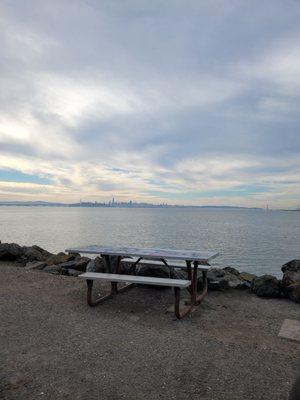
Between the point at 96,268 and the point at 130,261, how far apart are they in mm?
1229

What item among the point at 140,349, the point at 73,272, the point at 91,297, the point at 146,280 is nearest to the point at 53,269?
the point at 73,272

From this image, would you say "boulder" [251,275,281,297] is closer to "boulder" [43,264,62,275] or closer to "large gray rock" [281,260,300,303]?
"large gray rock" [281,260,300,303]

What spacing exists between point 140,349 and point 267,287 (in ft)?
14.5

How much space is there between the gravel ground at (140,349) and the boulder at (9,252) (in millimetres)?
5586

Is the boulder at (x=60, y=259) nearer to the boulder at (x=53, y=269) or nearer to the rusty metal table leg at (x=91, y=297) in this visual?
the boulder at (x=53, y=269)

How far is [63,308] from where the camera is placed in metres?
7.12

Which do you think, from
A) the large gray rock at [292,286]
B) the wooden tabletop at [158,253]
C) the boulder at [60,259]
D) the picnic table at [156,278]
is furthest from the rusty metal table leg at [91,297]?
the boulder at [60,259]

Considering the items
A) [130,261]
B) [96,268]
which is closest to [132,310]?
[130,261]

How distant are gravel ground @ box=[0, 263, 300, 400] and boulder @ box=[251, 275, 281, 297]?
45cm

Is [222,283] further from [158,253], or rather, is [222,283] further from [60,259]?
[60,259]

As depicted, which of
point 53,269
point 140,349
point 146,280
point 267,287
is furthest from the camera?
point 53,269

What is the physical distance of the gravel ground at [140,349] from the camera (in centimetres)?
425

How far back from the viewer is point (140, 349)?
5.32 meters

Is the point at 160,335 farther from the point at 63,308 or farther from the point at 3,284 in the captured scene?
the point at 3,284
